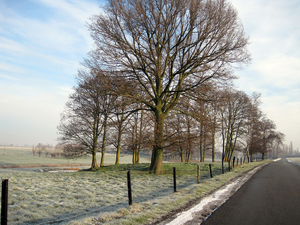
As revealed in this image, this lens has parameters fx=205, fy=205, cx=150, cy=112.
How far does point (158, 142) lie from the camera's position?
47.7ft

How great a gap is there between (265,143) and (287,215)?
58.5 m

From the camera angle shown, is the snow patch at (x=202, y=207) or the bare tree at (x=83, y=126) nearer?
the snow patch at (x=202, y=207)

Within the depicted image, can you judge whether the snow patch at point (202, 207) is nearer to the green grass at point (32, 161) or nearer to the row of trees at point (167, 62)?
the row of trees at point (167, 62)

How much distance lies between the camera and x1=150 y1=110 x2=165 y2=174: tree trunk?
14.4m

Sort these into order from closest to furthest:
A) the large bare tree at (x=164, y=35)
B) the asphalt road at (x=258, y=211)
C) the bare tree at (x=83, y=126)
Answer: the asphalt road at (x=258, y=211) < the large bare tree at (x=164, y=35) < the bare tree at (x=83, y=126)

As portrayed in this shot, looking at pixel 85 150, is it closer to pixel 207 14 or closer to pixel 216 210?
pixel 207 14

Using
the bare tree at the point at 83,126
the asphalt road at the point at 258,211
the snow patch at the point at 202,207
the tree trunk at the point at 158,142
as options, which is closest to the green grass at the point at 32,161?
the bare tree at the point at 83,126

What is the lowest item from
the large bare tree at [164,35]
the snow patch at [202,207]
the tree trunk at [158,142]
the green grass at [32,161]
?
the green grass at [32,161]

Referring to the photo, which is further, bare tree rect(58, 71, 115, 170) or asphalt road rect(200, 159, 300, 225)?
bare tree rect(58, 71, 115, 170)

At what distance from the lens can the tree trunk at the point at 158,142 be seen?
14.4 meters

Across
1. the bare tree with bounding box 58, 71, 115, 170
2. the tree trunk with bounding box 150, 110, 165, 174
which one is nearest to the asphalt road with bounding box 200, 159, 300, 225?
the tree trunk with bounding box 150, 110, 165, 174

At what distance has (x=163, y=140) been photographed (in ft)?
47.2

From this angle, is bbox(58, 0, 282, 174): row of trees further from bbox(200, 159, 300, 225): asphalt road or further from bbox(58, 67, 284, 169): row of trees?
bbox(200, 159, 300, 225): asphalt road

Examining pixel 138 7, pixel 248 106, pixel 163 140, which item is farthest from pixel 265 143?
pixel 138 7
